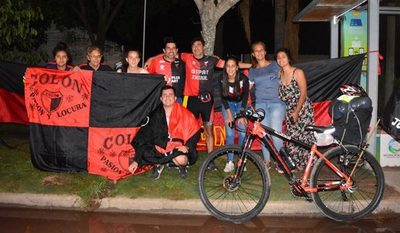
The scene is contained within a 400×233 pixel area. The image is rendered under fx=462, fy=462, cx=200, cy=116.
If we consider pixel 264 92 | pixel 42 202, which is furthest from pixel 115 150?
pixel 264 92

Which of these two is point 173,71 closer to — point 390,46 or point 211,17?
point 211,17

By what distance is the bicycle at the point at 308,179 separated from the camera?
16.9 ft

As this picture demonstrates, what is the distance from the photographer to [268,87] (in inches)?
250

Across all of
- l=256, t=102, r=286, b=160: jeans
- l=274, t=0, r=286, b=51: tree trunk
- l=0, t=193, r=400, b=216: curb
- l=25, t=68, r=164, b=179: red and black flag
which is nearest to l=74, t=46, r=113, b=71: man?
l=25, t=68, r=164, b=179: red and black flag

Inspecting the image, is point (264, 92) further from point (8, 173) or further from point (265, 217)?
point (8, 173)

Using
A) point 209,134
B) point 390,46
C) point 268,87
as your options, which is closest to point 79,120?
point 209,134

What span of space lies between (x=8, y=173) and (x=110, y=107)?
1724 mm

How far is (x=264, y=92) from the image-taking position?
6371 mm

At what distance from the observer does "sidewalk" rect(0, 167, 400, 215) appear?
5.49 m

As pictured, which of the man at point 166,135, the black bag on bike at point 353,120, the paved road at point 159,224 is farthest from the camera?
the man at point 166,135

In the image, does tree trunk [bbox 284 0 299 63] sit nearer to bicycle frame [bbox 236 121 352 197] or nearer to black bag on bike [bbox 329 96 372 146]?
black bag on bike [bbox 329 96 372 146]

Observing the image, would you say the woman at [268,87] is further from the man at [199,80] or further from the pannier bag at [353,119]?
the pannier bag at [353,119]

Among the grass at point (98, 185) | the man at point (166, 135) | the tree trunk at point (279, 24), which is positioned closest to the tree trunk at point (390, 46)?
the tree trunk at point (279, 24)

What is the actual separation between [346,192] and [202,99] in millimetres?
2336
